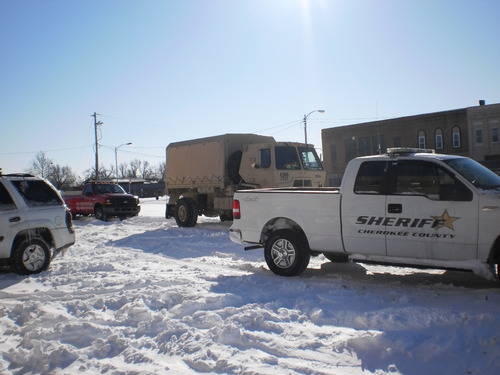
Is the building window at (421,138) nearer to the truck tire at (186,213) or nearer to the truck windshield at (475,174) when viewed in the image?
the truck tire at (186,213)

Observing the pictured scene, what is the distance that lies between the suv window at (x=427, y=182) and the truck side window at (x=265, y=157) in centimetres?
829

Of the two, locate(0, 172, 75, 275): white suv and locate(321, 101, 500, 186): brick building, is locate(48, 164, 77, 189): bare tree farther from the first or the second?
locate(0, 172, 75, 275): white suv

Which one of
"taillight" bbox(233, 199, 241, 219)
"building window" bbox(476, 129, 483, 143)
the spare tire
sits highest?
"building window" bbox(476, 129, 483, 143)

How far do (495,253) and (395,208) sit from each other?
1.37m

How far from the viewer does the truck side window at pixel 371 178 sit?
6.98 meters

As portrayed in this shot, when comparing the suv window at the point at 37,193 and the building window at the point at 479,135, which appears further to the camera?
the building window at the point at 479,135

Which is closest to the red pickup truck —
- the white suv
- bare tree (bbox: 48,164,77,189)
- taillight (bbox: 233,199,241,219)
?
the white suv

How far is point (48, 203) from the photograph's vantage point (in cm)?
933

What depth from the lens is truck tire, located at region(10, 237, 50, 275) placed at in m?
8.56

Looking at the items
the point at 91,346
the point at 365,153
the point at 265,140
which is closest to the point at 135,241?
the point at 265,140

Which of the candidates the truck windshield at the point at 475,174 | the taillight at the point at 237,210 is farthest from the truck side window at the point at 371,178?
the taillight at the point at 237,210

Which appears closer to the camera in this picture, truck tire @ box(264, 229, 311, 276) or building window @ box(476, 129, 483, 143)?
truck tire @ box(264, 229, 311, 276)

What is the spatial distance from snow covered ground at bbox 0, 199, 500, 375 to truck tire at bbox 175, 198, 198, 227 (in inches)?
329

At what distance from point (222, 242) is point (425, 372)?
9.01m
